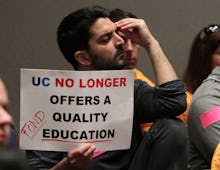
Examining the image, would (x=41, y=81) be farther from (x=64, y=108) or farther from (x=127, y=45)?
(x=127, y=45)

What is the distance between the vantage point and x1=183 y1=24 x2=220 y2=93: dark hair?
232 cm

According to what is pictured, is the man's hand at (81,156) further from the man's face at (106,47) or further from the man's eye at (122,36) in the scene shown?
the man's eye at (122,36)

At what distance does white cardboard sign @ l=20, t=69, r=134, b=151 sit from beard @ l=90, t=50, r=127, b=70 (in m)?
0.17

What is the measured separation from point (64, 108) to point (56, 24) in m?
1.65

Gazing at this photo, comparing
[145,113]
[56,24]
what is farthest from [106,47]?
[56,24]

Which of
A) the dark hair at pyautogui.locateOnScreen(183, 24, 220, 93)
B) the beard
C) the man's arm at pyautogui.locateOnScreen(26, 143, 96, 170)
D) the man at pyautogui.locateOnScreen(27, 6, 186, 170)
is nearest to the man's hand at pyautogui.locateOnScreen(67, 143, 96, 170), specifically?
the man's arm at pyautogui.locateOnScreen(26, 143, 96, 170)

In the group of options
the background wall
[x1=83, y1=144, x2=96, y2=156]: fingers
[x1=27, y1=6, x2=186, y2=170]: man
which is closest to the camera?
[x1=83, y1=144, x2=96, y2=156]: fingers

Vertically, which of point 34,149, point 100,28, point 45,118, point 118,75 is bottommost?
point 34,149

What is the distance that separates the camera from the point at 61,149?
63.8 inches

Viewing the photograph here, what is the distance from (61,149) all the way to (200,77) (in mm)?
1016

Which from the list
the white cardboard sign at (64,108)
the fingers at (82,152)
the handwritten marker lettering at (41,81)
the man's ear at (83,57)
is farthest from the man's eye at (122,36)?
the fingers at (82,152)

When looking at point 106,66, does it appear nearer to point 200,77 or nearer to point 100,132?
point 100,132

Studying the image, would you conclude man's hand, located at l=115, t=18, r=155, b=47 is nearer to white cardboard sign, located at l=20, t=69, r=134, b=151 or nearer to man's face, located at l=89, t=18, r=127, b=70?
man's face, located at l=89, t=18, r=127, b=70

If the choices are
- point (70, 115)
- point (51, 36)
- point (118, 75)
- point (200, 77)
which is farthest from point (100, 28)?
point (51, 36)
